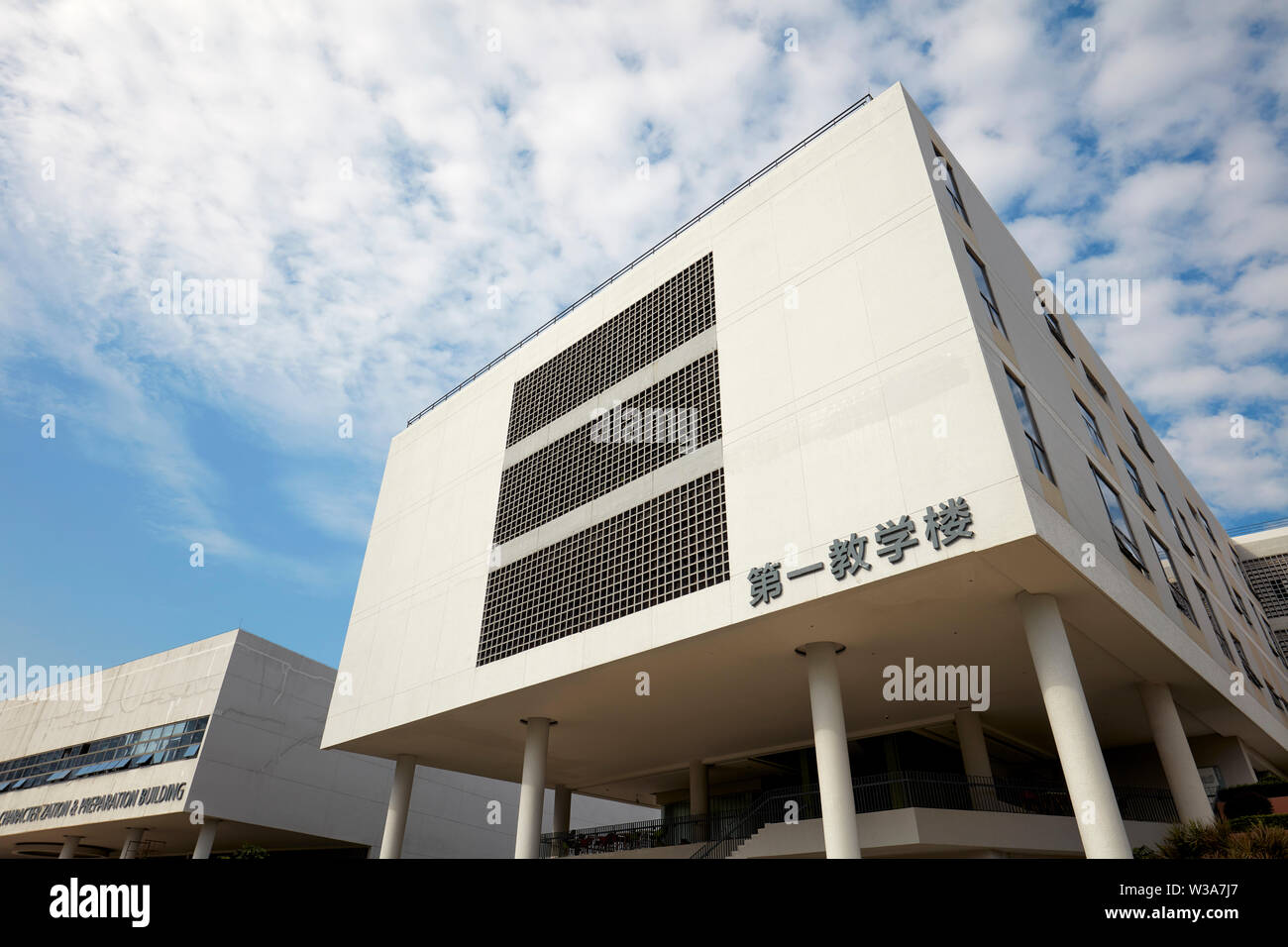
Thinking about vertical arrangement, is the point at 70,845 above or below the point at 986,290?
below

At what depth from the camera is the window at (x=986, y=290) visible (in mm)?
18312

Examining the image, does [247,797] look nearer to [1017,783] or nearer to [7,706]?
[7,706]

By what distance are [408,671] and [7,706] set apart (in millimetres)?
37056

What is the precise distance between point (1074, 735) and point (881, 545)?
4822 millimetres

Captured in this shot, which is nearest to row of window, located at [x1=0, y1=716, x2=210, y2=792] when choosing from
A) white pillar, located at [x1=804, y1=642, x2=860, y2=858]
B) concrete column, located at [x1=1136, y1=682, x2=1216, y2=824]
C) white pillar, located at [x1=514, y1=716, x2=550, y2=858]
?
white pillar, located at [x1=514, y1=716, x2=550, y2=858]

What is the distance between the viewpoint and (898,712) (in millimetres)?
22859

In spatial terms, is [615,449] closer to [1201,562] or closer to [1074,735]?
[1074,735]

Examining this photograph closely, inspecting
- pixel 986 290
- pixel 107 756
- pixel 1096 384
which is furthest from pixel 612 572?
pixel 107 756

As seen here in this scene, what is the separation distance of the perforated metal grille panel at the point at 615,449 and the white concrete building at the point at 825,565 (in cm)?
12

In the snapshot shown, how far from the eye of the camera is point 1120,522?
2016 cm

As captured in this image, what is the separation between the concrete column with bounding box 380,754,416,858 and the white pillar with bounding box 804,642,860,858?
15124mm

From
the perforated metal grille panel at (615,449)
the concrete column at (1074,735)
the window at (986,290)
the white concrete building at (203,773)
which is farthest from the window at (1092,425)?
the white concrete building at (203,773)
